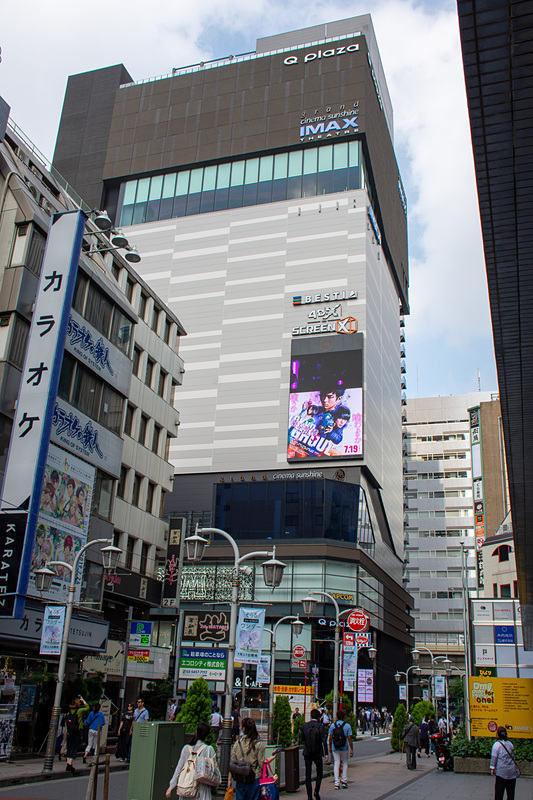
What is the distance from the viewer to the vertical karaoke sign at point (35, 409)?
23.4 metres

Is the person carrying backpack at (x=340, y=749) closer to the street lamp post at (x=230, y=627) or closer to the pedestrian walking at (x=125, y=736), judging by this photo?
the street lamp post at (x=230, y=627)

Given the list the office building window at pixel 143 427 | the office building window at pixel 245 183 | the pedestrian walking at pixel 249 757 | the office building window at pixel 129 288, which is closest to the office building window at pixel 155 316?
the office building window at pixel 129 288

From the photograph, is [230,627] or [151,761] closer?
[151,761]

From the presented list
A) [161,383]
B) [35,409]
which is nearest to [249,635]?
[35,409]

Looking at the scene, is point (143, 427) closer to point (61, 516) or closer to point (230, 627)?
point (61, 516)

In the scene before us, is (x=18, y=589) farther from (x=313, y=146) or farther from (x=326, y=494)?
(x=313, y=146)

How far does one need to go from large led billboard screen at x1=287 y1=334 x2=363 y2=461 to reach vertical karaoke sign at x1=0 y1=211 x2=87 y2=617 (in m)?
41.3

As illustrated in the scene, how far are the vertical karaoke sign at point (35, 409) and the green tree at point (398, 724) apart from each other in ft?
61.7

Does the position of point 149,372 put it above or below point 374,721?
above

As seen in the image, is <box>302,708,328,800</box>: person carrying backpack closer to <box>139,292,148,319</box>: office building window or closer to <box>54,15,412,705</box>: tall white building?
<box>139,292,148,319</box>: office building window

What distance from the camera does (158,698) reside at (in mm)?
31172

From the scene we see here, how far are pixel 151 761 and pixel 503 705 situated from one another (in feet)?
59.5

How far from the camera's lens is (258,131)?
277ft

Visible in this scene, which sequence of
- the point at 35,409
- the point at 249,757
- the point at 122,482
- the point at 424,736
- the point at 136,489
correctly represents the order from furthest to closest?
the point at 136,489
the point at 122,482
the point at 424,736
the point at 35,409
the point at 249,757
